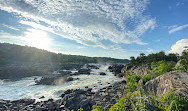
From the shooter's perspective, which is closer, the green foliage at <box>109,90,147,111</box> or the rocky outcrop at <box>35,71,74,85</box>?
the green foliage at <box>109,90,147,111</box>

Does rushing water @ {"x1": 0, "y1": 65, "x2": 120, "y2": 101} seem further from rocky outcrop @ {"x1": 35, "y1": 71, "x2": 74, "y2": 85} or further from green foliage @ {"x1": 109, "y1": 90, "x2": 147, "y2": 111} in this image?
green foliage @ {"x1": 109, "y1": 90, "x2": 147, "y2": 111}

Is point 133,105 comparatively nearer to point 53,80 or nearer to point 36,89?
point 36,89

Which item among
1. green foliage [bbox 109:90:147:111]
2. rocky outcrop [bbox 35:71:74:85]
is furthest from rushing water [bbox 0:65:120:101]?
green foliage [bbox 109:90:147:111]

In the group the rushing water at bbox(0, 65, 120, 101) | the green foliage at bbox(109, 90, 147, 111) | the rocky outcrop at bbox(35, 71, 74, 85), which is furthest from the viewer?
the rocky outcrop at bbox(35, 71, 74, 85)

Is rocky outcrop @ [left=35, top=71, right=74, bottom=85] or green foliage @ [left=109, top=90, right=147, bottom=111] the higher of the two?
green foliage @ [left=109, top=90, right=147, bottom=111]

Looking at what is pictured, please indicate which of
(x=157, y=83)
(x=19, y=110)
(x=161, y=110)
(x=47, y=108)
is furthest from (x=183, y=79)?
(x=19, y=110)

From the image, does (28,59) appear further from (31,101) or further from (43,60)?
(31,101)

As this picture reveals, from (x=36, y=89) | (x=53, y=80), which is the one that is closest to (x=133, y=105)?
(x=36, y=89)

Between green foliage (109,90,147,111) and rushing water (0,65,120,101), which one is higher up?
green foliage (109,90,147,111)

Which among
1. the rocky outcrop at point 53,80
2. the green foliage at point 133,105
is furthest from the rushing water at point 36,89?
the green foliage at point 133,105

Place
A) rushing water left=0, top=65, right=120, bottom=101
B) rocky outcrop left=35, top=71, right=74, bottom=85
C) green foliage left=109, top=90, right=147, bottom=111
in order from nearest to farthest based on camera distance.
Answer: green foliage left=109, top=90, right=147, bottom=111, rushing water left=0, top=65, right=120, bottom=101, rocky outcrop left=35, top=71, right=74, bottom=85

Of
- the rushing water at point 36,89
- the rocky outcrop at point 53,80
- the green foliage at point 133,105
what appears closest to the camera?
the green foliage at point 133,105

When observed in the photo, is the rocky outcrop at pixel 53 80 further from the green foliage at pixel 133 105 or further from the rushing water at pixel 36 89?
the green foliage at pixel 133 105

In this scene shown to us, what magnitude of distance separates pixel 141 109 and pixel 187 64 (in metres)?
9.57
